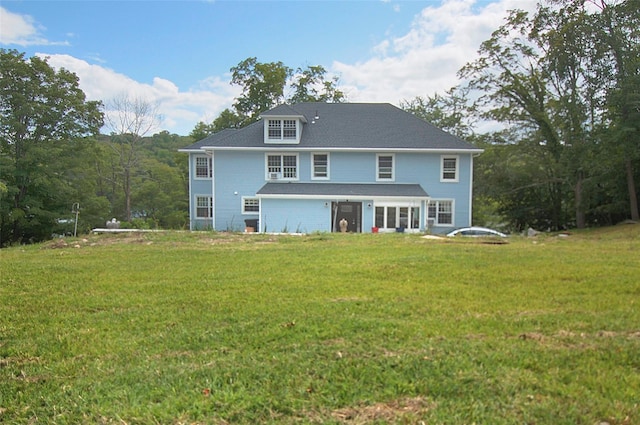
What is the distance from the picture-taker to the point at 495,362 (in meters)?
3.26

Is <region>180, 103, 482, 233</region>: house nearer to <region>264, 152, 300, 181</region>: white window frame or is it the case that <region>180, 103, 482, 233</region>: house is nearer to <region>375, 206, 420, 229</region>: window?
<region>264, 152, 300, 181</region>: white window frame

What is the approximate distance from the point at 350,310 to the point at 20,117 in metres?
26.3

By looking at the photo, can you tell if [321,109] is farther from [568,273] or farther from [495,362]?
[495,362]

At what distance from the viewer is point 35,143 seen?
23.5 metres

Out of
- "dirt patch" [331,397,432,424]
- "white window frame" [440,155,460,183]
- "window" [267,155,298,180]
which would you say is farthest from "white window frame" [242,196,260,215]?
"dirt patch" [331,397,432,424]

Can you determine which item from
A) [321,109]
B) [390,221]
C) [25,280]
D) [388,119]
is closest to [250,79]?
[321,109]

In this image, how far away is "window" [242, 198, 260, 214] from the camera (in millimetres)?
23016

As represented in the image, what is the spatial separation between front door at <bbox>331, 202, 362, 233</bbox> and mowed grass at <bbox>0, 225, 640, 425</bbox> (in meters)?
14.5

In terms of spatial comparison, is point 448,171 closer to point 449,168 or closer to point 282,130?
point 449,168

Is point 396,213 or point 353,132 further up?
point 353,132

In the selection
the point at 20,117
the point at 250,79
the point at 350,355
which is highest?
the point at 250,79

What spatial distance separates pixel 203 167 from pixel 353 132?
9316 mm

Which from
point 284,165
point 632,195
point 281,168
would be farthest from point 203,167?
point 632,195

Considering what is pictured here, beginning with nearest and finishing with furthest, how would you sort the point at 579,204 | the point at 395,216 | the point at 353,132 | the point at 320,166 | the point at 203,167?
the point at 395,216 → the point at 320,166 → the point at 353,132 → the point at 579,204 → the point at 203,167
